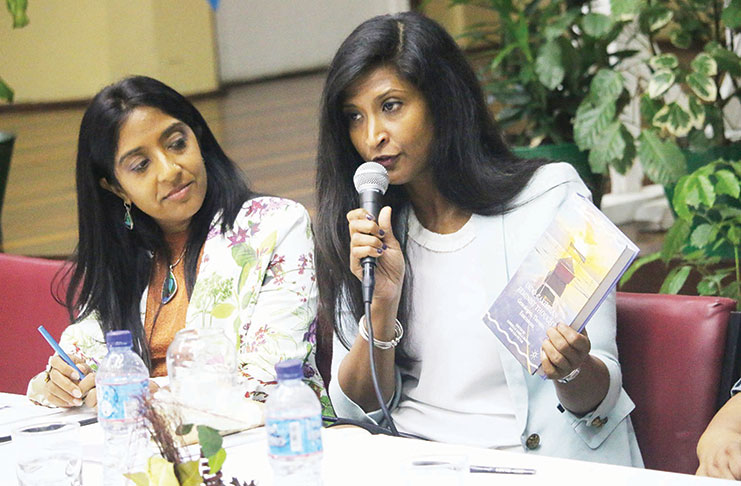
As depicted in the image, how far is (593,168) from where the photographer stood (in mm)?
3873

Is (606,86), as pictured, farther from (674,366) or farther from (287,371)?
(287,371)

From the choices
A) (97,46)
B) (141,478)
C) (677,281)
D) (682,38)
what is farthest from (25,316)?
(97,46)

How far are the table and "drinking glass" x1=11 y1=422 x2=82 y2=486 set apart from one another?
5.3 inches

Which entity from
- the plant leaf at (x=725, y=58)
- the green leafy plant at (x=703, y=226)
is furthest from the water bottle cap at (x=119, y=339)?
the plant leaf at (x=725, y=58)

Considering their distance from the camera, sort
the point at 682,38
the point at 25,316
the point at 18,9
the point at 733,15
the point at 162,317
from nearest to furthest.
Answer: the point at 162,317, the point at 25,316, the point at 733,15, the point at 18,9, the point at 682,38

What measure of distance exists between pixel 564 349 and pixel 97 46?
905 centimetres

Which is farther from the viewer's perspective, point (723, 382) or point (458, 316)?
point (458, 316)

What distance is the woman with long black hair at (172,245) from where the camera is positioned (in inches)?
89.6

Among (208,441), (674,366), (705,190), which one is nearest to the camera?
(208,441)

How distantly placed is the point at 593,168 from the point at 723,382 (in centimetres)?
201

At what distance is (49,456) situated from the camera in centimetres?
149

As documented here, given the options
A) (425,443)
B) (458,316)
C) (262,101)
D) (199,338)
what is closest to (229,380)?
(199,338)

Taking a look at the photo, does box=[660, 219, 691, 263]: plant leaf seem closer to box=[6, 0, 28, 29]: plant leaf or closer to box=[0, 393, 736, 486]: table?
box=[0, 393, 736, 486]: table

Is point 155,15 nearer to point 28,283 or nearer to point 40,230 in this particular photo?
point 40,230
